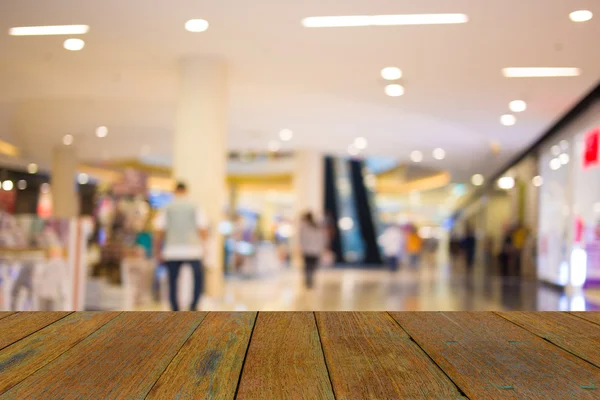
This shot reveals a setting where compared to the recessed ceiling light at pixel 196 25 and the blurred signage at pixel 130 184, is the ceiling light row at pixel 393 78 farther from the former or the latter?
the blurred signage at pixel 130 184

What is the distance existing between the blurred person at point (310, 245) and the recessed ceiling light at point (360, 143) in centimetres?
448

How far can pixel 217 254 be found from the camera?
25.6 ft

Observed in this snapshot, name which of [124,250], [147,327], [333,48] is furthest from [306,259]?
[147,327]

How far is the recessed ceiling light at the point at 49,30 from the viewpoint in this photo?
626cm

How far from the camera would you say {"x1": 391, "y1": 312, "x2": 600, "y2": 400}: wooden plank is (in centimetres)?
92

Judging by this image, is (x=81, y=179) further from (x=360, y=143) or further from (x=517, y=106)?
(x=517, y=106)

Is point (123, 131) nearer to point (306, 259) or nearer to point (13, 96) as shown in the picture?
point (13, 96)

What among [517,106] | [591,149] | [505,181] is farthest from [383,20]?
[505,181]

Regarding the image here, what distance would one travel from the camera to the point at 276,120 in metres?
12.1

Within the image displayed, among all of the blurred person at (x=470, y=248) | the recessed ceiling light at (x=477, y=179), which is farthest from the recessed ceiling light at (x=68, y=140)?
the recessed ceiling light at (x=477, y=179)

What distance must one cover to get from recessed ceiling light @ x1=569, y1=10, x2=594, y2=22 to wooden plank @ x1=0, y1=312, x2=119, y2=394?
507 cm

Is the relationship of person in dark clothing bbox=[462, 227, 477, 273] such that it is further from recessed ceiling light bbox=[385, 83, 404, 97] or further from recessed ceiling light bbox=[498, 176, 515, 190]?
recessed ceiling light bbox=[385, 83, 404, 97]

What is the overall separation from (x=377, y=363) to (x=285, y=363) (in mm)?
142

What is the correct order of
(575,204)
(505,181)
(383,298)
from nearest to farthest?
(383,298), (575,204), (505,181)
